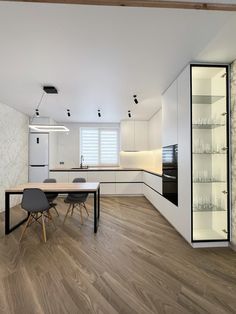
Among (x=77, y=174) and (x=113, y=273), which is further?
(x=77, y=174)

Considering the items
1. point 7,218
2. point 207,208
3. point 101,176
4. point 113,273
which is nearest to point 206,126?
point 207,208

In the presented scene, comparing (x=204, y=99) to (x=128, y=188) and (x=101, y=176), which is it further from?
(x=101, y=176)

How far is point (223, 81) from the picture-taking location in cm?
278

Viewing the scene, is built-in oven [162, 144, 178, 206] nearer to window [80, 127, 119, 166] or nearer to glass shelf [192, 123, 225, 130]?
glass shelf [192, 123, 225, 130]

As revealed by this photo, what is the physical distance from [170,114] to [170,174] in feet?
3.60

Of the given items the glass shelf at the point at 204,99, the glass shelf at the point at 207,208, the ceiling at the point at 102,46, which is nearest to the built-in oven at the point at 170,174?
the glass shelf at the point at 207,208

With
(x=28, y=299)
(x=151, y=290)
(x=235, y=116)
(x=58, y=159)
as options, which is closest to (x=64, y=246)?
(x=28, y=299)

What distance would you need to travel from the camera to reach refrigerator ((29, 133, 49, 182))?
5.96 meters

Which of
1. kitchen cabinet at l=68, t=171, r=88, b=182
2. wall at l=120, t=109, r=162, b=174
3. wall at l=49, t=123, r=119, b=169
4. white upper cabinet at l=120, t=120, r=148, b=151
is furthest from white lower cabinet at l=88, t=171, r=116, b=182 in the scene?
wall at l=49, t=123, r=119, b=169

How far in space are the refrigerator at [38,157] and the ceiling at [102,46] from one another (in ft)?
7.14

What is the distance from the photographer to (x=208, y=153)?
9.50 feet

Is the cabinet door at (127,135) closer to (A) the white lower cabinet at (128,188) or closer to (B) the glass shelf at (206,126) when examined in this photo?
(A) the white lower cabinet at (128,188)

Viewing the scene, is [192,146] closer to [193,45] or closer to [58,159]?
[193,45]

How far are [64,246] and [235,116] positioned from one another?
2.99m
